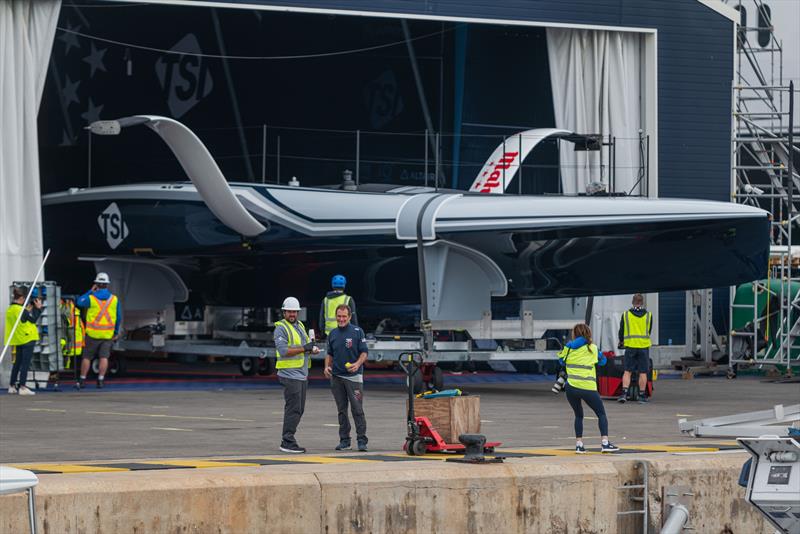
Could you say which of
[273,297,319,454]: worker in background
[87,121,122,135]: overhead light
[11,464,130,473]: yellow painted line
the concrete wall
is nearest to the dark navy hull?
[87,121,122,135]: overhead light

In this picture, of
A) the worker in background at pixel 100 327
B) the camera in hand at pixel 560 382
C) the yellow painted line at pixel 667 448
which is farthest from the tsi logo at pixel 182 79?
the yellow painted line at pixel 667 448

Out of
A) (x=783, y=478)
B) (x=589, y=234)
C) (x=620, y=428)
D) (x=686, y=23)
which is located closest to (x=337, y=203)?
(x=589, y=234)

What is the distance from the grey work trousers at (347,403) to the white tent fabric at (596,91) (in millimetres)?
15681

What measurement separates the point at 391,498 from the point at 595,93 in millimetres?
20085

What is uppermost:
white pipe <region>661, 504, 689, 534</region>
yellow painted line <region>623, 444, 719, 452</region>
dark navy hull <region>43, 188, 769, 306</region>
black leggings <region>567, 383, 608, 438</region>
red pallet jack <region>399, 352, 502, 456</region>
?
dark navy hull <region>43, 188, 769, 306</region>

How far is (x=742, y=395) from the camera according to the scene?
23.5 metres

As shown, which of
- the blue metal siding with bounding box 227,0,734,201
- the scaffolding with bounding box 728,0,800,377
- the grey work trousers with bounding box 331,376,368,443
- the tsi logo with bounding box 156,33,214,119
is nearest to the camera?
the grey work trousers with bounding box 331,376,368,443

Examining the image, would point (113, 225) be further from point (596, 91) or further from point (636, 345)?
point (596, 91)

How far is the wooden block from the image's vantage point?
13570mm

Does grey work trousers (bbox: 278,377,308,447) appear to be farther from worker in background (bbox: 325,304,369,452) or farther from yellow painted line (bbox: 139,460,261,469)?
yellow painted line (bbox: 139,460,261,469)

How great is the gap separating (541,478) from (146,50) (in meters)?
22.4

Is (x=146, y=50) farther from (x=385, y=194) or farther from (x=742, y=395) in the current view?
(x=742, y=395)

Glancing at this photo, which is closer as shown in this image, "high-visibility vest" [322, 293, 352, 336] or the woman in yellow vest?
the woman in yellow vest

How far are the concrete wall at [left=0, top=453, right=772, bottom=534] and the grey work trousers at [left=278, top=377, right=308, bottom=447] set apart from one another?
1870mm
